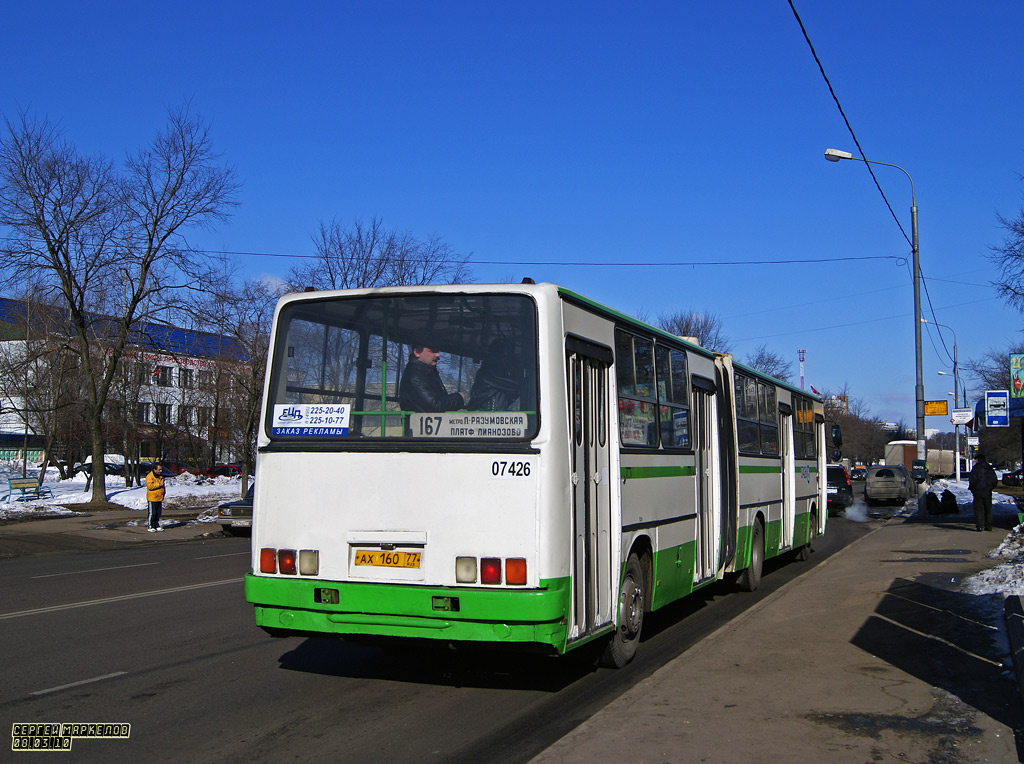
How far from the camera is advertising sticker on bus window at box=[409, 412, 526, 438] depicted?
267 inches

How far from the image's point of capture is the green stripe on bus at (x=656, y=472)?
322 inches

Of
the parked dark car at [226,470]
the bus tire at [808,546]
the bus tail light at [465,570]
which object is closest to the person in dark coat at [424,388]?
the bus tail light at [465,570]

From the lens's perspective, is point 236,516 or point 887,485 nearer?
point 236,516

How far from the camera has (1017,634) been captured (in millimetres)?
7582

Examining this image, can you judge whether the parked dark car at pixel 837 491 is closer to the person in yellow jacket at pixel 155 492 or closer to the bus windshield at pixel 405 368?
the person in yellow jacket at pixel 155 492

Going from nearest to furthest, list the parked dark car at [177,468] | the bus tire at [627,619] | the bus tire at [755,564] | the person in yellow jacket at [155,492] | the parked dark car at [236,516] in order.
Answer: the bus tire at [627,619] → the bus tire at [755,564] → the parked dark car at [236,516] → the person in yellow jacket at [155,492] → the parked dark car at [177,468]

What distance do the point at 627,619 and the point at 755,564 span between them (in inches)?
239

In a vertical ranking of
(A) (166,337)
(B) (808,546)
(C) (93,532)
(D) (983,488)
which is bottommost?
(C) (93,532)

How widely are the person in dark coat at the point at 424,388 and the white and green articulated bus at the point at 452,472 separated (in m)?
0.01

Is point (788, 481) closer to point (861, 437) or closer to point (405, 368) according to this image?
point (405, 368)

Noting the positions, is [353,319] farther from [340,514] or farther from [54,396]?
[54,396]

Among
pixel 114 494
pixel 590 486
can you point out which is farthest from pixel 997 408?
pixel 114 494

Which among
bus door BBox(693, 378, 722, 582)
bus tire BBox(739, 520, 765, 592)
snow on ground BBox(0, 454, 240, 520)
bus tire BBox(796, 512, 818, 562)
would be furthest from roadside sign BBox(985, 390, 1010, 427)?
snow on ground BBox(0, 454, 240, 520)
